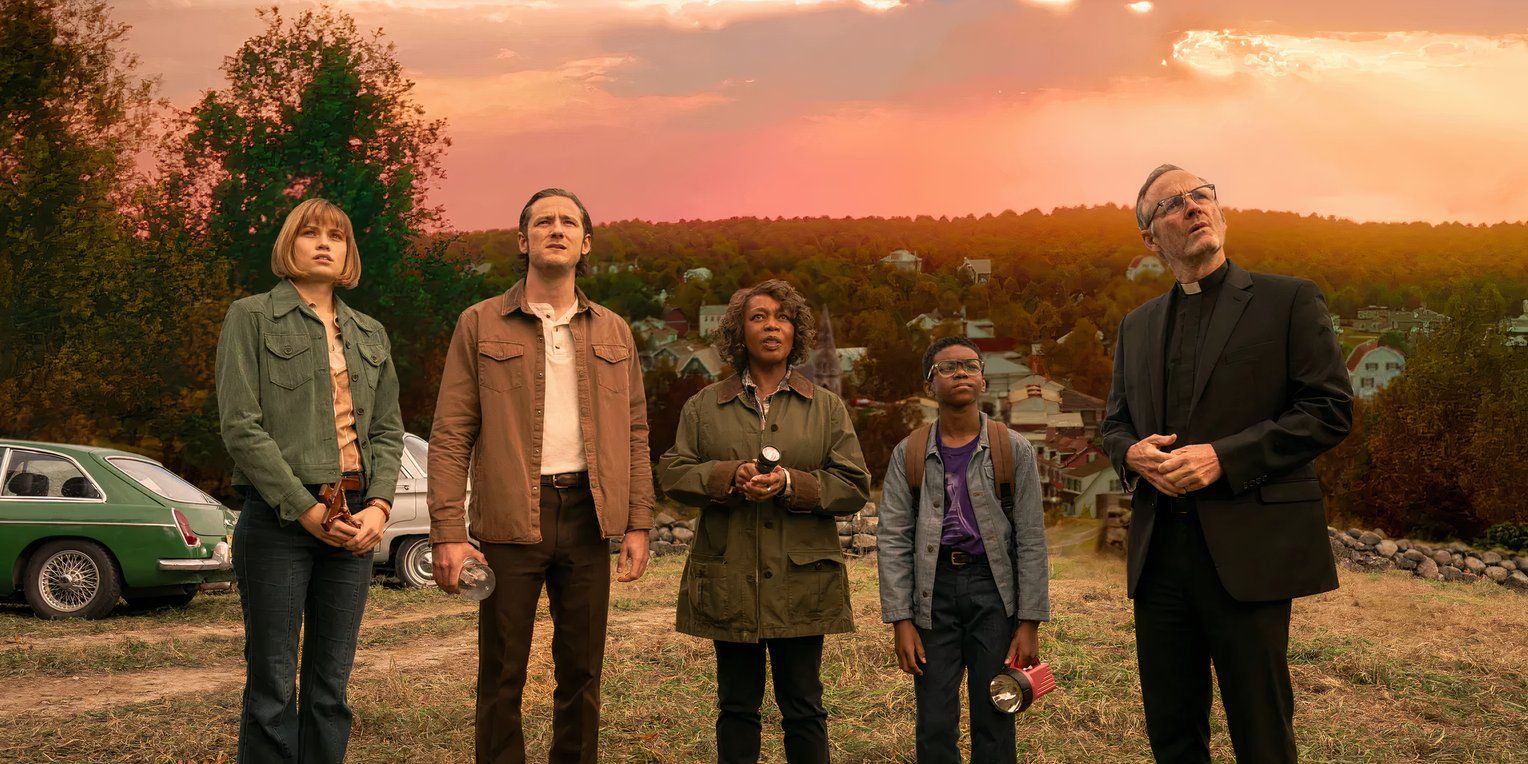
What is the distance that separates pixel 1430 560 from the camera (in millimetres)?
23406

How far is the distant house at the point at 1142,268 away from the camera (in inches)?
1023

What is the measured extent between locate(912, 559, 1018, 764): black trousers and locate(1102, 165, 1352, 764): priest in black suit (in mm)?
542

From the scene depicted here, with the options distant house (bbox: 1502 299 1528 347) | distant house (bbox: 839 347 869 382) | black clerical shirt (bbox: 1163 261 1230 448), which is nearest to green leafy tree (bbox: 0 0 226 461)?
distant house (bbox: 839 347 869 382)

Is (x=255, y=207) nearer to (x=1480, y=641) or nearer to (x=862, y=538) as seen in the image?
(x=862, y=538)

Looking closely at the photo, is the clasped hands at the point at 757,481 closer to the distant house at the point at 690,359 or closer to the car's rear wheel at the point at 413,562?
the car's rear wheel at the point at 413,562

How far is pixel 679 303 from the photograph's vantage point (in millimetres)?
32500

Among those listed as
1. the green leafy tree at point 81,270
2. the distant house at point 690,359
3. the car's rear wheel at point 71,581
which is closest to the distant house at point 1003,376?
the distant house at point 690,359

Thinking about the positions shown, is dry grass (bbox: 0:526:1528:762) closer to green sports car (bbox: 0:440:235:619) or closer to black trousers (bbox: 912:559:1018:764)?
green sports car (bbox: 0:440:235:619)

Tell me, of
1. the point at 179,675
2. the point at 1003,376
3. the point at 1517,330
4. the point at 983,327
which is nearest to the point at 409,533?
the point at 179,675

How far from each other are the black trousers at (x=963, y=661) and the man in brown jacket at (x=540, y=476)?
981 mm

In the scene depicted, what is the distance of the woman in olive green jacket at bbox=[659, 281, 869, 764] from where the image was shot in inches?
152

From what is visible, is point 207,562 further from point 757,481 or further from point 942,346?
point 942,346

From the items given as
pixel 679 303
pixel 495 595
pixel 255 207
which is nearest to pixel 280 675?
pixel 495 595

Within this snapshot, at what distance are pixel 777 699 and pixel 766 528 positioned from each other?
0.56 m
